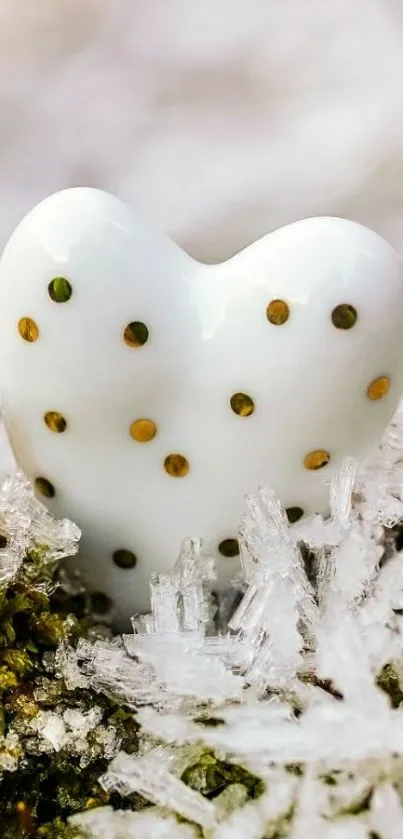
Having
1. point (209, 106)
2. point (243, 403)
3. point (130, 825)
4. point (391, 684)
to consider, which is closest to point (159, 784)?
point (130, 825)

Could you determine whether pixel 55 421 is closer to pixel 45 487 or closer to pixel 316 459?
pixel 45 487

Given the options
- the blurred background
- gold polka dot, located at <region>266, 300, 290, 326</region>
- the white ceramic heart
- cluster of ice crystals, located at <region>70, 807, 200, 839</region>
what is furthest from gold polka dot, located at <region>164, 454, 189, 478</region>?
the blurred background

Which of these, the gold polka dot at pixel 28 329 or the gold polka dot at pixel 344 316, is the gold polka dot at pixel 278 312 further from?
the gold polka dot at pixel 28 329

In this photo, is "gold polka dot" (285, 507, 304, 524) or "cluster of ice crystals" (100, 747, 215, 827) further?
"gold polka dot" (285, 507, 304, 524)

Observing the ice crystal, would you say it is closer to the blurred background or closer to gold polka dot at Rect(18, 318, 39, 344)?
gold polka dot at Rect(18, 318, 39, 344)

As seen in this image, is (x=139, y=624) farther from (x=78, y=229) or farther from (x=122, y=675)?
(x=78, y=229)
